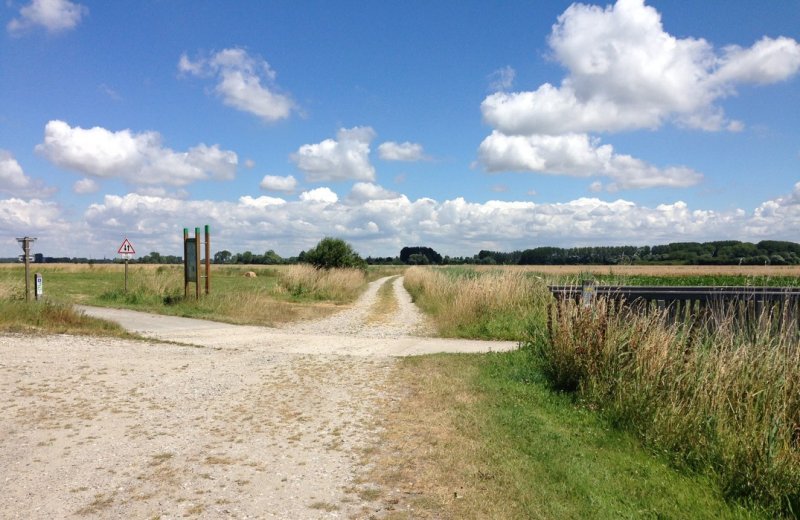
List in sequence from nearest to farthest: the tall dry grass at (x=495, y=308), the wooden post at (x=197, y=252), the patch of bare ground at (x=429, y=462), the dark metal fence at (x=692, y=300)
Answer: the patch of bare ground at (x=429, y=462)
the dark metal fence at (x=692, y=300)
the tall dry grass at (x=495, y=308)
the wooden post at (x=197, y=252)

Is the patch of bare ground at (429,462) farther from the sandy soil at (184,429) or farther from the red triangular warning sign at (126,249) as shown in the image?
the red triangular warning sign at (126,249)

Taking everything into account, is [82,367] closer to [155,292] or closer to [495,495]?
[495,495]

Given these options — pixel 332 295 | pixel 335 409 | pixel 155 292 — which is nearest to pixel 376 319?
pixel 155 292

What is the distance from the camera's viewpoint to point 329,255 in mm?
44125

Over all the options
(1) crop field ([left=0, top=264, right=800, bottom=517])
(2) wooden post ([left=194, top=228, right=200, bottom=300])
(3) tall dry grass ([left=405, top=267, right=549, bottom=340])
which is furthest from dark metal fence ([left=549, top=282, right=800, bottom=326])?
(2) wooden post ([left=194, top=228, right=200, bottom=300])

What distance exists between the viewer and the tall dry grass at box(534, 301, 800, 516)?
5059 mm

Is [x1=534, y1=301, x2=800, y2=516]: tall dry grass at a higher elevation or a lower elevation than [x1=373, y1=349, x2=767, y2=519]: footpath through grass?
higher

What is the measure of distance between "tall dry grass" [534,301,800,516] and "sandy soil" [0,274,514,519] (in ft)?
9.15

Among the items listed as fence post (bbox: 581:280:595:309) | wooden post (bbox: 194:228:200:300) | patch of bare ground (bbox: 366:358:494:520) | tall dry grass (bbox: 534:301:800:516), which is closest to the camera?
patch of bare ground (bbox: 366:358:494:520)

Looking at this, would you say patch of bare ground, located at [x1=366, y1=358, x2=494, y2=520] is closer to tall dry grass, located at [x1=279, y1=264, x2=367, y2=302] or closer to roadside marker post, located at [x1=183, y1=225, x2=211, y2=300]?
roadside marker post, located at [x1=183, y1=225, x2=211, y2=300]

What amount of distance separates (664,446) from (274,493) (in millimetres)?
3972

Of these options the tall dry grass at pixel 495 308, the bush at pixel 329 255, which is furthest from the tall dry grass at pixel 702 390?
the bush at pixel 329 255

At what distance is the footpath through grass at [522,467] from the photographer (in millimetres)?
4324

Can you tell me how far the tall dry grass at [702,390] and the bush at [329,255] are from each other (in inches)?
1410
